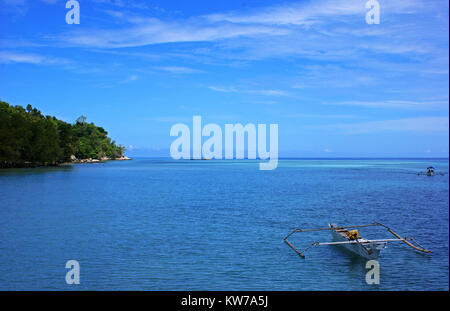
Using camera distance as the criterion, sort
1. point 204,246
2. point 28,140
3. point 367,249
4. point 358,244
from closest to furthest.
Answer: point 367,249 → point 358,244 → point 204,246 → point 28,140

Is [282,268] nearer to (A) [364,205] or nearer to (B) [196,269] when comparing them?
(B) [196,269]

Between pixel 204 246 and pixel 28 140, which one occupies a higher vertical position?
A: pixel 28 140

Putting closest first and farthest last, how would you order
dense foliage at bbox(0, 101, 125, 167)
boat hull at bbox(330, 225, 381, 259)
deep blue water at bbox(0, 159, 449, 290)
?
deep blue water at bbox(0, 159, 449, 290)
boat hull at bbox(330, 225, 381, 259)
dense foliage at bbox(0, 101, 125, 167)

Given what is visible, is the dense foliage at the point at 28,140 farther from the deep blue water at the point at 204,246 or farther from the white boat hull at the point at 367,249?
the white boat hull at the point at 367,249

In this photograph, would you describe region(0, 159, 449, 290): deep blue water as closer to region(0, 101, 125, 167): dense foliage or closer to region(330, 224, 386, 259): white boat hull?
region(330, 224, 386, 259): white boat hull

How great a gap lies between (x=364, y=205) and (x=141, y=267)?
31287 mm

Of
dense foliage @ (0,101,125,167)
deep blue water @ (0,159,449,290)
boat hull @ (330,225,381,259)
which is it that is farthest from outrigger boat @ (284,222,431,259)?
dense foliage @ (0,101,125,167)

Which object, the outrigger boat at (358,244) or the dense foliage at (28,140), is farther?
the dense foliage at (28,140)

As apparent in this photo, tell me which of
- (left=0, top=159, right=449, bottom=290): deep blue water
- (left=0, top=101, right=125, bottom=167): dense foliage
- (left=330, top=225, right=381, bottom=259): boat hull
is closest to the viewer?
(left=0, top=159, right=449, bottom=290): deep blue water

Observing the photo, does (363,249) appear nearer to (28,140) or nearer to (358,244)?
(358,244)

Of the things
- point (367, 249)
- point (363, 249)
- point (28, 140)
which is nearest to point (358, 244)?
point (363, 249)

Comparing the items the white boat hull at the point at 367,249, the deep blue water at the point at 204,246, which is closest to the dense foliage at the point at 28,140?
the deep blue water at the point at 204,246
